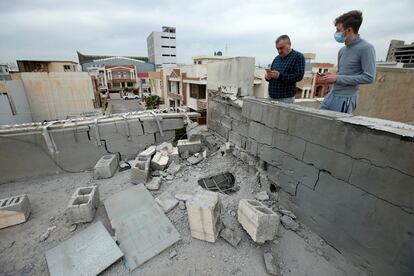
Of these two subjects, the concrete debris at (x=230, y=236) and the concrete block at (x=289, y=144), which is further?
the concrete block at (x=289, y=144)

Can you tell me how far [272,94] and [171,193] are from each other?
2.23 meters

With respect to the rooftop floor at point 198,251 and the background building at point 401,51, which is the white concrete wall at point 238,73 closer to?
the rooftop floor at point 198,251

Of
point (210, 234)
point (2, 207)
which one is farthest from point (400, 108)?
point (2, 207)

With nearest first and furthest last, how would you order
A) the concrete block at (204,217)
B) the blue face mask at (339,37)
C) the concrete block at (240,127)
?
the concrete block at (204,217), the blue face mask at (339,37), the concrete block at (240,127)

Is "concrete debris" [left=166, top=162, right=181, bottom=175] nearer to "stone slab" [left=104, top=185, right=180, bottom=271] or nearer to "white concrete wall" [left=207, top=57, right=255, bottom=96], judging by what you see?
"stone slab" [left=104, top=185, right=180, bottom=271]

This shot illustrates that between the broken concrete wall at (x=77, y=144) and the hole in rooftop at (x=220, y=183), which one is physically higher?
the broken concrete wall at (x=77, y=144)

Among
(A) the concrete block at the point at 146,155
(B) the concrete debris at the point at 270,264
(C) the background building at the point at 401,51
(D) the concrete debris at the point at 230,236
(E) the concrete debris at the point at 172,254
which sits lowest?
(E) the concrete debris at the point at 172,254

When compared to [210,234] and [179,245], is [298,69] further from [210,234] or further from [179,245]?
[179,245]

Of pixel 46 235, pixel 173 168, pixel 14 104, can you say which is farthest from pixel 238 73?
pixel 14 104

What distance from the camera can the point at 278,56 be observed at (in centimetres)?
303

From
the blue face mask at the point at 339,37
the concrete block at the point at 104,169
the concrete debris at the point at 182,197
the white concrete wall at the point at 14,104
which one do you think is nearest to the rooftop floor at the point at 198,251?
the concrete debris at the point at 182,197

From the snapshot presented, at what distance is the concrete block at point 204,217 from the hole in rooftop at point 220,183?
81cm

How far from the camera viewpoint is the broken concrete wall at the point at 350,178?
1521 mm

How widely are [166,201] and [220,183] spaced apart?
37.5 inches
